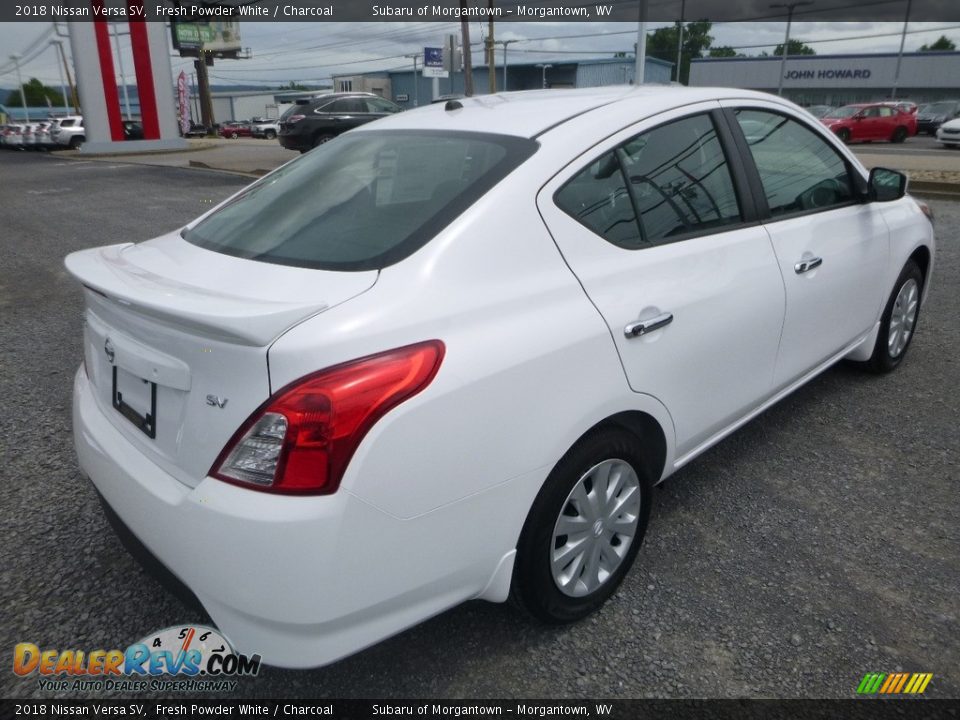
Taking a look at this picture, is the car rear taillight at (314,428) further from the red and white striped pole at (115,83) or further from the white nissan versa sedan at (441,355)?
the red and white striped pole at (115,83)

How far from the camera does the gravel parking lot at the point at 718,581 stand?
2105 millimetres

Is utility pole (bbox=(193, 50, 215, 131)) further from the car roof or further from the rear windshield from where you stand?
Answer: the rear windshield

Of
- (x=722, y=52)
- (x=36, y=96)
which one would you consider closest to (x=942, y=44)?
(x=722, y=52)

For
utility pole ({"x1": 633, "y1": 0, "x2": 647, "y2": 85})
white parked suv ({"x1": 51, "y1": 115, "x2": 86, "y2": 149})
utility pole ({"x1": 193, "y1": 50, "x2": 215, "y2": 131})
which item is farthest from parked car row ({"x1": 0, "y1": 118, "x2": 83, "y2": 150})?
utility pole ({"x1": 633, "y1": 0, "x2": 647, "y2": 85})

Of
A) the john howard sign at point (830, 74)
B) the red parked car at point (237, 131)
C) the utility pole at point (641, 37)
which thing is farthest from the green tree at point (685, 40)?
the utility pole at point (641, 37)

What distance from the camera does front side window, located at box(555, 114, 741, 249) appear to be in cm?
226

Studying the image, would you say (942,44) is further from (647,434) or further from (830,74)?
(647,434)

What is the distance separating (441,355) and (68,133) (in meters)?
35.7

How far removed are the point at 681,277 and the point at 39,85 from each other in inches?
5530

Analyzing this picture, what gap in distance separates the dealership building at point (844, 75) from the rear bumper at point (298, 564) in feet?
209

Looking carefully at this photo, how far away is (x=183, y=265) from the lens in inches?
85.4

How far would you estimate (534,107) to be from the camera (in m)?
2.58

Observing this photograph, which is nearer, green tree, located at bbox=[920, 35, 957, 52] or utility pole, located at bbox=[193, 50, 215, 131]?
utility pole, located at bbox=[193, 50, 215, 131]

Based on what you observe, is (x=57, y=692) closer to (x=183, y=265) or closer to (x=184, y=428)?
(x=184, y=428)
